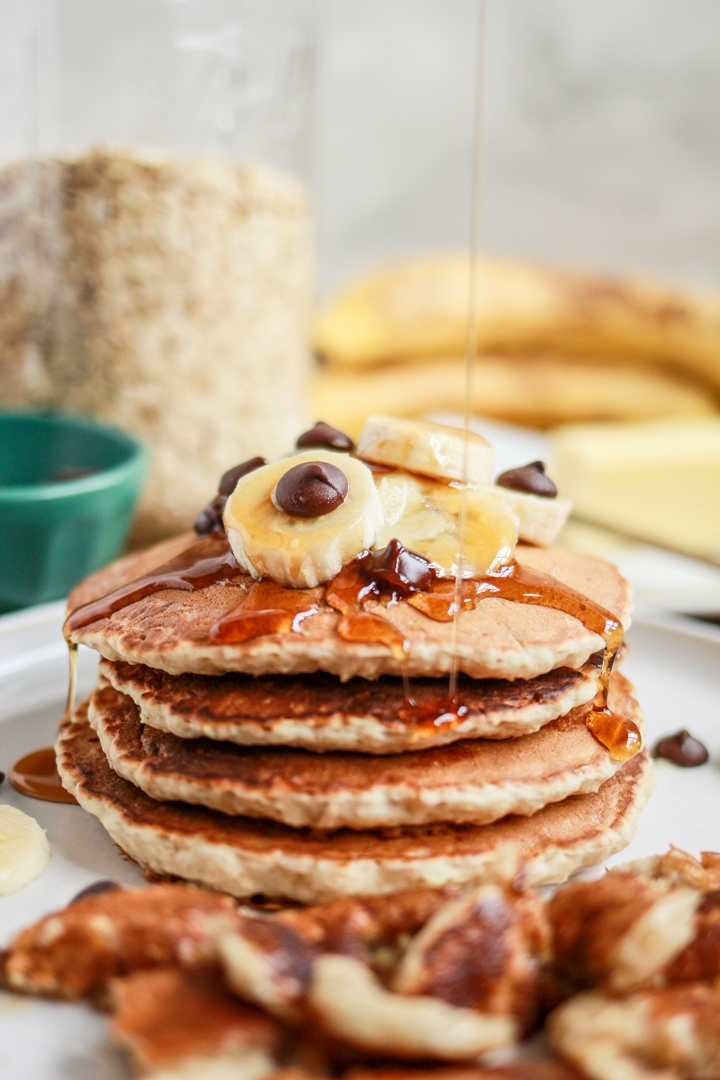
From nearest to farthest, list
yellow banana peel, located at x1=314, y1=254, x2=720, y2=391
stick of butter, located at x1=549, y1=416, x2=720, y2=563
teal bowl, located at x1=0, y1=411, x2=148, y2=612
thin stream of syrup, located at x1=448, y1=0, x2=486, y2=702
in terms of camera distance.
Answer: thin stream of syrup, located at x1=448, y1=0, x2=486, y2=702
teal bowl, located at x1=0, y1=411, x2=148, y2=612
stick of butter, located at x1=549, y1=416, x2=720, y2=563
yellow banana peel, located at x1=314, y1=254, x2=720, y2=391

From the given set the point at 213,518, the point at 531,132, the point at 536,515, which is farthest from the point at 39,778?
the point at 531,132

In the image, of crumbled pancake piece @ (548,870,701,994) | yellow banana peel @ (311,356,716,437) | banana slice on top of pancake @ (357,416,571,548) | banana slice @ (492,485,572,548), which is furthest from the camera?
yellow banana peel @ (311,356,716,437)

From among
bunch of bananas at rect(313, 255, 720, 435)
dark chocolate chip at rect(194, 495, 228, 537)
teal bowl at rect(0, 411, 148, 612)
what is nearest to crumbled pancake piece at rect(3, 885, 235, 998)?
dark chocolate chip at rect(194, 495, 228, 537)

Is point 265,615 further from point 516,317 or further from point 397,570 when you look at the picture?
point 516,317

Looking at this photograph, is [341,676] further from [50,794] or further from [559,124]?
[559,124]

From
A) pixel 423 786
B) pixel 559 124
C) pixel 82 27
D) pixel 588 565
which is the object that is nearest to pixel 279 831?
pixel 423 786

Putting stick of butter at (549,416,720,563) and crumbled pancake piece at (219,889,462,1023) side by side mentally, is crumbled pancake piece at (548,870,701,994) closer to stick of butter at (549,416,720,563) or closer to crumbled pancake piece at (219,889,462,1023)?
crumbled pancake piece at (219,889,462,1023)
